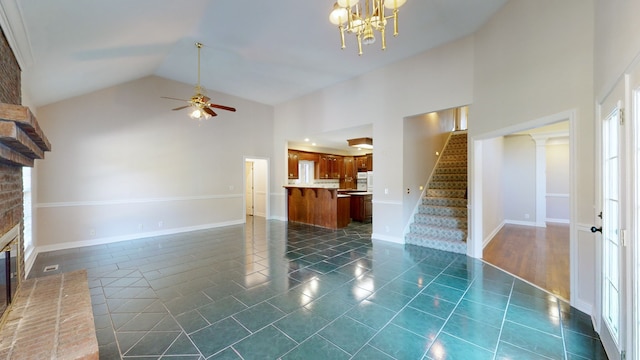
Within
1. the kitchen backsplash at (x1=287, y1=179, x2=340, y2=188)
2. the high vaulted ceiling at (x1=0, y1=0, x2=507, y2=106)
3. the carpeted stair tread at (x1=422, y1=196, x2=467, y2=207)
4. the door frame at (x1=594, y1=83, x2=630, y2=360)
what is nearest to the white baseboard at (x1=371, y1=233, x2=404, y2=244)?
the carpeted stair tread at (x1=422, y1=196, x2=467, y2=207)

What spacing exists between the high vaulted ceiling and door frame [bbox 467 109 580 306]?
5.90 ft

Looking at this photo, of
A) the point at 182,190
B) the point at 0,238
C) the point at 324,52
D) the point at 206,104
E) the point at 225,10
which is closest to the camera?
the point at 0,238

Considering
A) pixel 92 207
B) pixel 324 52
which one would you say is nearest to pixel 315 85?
pixel 324 52

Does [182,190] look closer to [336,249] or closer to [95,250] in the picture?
[95,250]

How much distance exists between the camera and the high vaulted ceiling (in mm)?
2652

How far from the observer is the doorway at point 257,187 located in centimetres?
861

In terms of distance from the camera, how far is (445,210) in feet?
18.0

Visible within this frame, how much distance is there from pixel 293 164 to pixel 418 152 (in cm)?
469

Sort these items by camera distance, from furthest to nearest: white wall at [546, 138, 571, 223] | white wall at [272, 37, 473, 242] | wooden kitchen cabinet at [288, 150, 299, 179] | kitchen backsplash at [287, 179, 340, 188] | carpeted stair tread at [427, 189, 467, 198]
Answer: kitchen backsplash at [287, 179, 340, 188] → wooden kitchen cabinet at [288, 150, 299, 179] → white wall at [546, 138, 571, 223] → carpeted stair tread at [427, 189, 467, 198] → white wall at [272, 37, 473, 242]

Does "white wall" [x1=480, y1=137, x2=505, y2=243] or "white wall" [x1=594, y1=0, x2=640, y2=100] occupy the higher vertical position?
"white wall" [x1=594, y1=0, x2=640, y2=100]

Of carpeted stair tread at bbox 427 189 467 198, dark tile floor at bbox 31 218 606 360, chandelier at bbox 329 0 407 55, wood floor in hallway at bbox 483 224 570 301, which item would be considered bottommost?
wood floor in hallway at bbox 483 224 570 301

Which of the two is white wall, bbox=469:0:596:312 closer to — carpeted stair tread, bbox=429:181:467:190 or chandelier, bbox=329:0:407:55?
chandelier, bbox=329:0:407:55

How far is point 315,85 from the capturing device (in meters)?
6.55

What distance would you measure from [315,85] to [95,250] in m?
5.84
